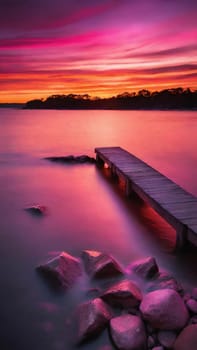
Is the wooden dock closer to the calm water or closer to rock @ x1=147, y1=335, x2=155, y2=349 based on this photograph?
the calm water

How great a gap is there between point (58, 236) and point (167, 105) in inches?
4153

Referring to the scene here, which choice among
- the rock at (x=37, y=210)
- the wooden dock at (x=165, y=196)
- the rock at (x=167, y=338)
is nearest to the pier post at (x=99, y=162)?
the wooden dock at (x=165, y=196)

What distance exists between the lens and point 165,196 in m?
6.68

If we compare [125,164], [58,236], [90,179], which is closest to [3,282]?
[58,236]

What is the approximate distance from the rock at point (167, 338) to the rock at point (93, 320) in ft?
1.89

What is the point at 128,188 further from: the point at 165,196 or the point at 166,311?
the point at 166,311

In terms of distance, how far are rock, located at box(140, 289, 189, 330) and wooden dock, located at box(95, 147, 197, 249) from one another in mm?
1387

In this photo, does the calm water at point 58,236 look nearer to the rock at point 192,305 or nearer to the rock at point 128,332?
the rock at point 128,332

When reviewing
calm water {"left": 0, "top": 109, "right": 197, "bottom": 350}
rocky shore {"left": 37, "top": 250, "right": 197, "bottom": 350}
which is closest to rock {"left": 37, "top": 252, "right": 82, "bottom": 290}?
rocky shore {"left": 37, "top": 250, "right": 197, "bottom": 350}

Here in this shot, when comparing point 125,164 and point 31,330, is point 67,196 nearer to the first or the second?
point 125,164

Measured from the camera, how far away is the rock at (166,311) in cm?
364

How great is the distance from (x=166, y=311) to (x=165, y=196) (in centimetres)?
321

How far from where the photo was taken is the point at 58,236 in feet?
22.7

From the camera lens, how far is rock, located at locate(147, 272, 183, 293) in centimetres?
439
